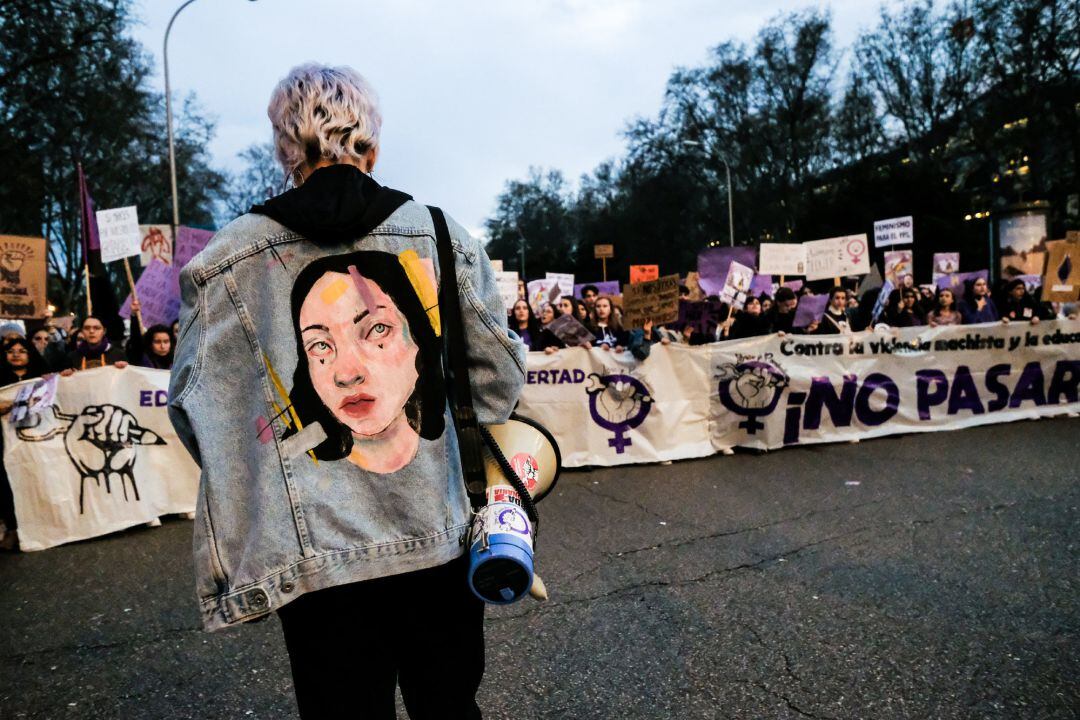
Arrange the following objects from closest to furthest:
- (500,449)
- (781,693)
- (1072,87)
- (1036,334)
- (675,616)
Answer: (500,449)
(781,693)
(675,616)
(1036,334)
(1072,87)

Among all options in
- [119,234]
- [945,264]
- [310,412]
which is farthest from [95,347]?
[945,264]

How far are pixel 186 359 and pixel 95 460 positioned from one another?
5.31 meters

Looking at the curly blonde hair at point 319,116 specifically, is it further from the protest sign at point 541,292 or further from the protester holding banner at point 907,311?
the protest sign at point 541,292

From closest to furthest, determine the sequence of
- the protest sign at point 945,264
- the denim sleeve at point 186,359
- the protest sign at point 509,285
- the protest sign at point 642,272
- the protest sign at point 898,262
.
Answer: the denim sleeve at point 186,359, the protest sign at point 509,285, the protest sign at point 898,262, the protest sign at point 945,264, the protest sign at point 642,272

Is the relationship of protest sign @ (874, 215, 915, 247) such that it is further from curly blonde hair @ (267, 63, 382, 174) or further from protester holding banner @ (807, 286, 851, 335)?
curly blonde hair @ (267, 63, 382, 174)

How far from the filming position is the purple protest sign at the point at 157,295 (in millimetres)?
7879

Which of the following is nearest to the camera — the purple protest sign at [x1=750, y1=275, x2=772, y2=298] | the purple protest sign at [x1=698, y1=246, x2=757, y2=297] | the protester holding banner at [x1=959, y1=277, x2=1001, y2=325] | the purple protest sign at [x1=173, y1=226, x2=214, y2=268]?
the purple protest sign at [x1=173, y1=226, x2=214, y2=268]

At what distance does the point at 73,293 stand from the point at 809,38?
3395 centimetres

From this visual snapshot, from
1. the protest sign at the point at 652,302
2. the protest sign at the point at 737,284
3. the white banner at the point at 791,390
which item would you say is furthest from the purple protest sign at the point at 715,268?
the protest sign at the point at 652,302

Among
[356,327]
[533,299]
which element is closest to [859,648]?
[356,327]

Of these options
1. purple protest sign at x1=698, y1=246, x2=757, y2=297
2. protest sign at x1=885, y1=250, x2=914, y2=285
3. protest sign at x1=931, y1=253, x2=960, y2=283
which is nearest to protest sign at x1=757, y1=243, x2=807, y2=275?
purple protest sign at x1=698, y1=246, x2=757, y2=297

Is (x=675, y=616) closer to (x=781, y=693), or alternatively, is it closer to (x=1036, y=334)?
(x=781, y=693)

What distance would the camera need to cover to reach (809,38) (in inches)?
1425

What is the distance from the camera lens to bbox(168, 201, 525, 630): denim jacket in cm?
136
